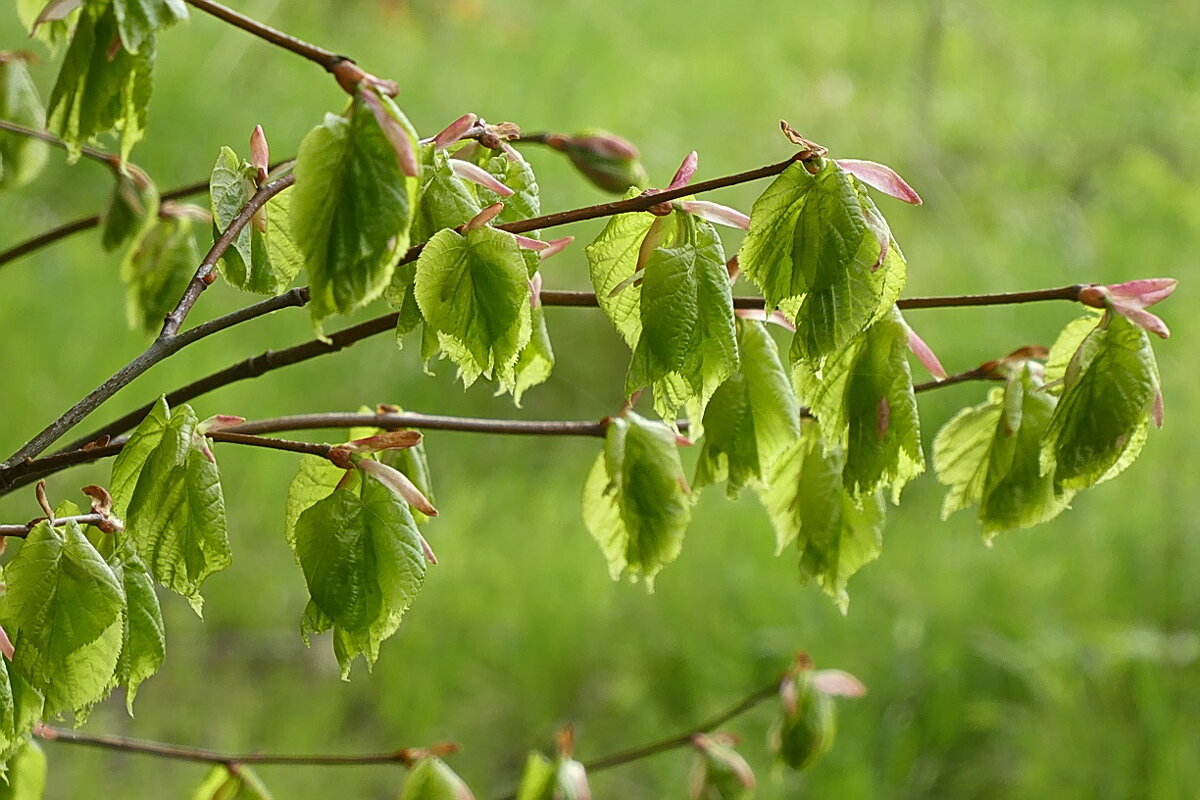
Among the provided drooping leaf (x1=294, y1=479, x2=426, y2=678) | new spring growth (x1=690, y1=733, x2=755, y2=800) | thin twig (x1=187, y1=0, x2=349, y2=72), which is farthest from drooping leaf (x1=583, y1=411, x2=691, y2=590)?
new spring growth (x1=690, y1=733, x2=755, y2=800)

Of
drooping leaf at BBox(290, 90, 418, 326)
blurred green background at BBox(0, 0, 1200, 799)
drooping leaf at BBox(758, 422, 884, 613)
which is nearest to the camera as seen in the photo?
drooping leaf at BBox(290, 90, 418, 326)

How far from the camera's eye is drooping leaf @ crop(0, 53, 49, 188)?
899 mm

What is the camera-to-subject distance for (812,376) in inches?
24.0

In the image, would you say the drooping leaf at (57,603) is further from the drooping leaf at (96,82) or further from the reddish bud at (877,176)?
the reddish bud at (877,176)

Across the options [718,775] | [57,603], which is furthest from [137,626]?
[718,775]

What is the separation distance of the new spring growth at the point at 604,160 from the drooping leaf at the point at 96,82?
1.21ft

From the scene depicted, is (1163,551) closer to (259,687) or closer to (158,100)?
(259,687)


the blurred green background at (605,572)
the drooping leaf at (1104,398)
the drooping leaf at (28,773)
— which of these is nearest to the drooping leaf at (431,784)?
the drooping leaf at (28,773)

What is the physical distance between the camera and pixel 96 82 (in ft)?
1.98

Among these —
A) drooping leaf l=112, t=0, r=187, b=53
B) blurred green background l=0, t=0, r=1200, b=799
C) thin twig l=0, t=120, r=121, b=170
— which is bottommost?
blurred green background l=0, t=0, r=1200, b=799

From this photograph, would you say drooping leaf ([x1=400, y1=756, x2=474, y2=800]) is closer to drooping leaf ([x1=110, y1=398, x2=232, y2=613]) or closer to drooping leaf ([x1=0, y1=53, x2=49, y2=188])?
drooping leaf ([x1=110, y1=398, x2=232, y2=613])

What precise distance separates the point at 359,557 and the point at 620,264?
0.55ft

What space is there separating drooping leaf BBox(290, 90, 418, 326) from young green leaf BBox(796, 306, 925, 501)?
0.67 feet

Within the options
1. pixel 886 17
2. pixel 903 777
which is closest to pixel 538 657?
pixel 903 777
